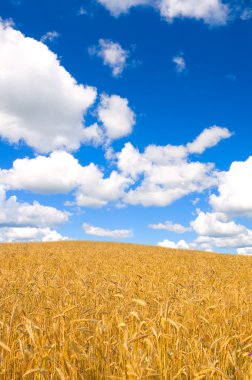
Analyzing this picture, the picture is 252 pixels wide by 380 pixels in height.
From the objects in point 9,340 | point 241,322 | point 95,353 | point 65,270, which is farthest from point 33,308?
point 65,270

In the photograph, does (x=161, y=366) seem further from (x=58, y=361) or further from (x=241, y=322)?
(x=241, y=322)

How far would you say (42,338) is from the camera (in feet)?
9.64

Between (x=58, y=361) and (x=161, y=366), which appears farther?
(x=58, y=361)

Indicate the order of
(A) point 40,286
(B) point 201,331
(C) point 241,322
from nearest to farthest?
(B) point 201,331 → (C) point 241,322 → (A) point 40,286

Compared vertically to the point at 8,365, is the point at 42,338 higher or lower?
higher

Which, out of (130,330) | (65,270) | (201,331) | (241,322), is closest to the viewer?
(130,330)

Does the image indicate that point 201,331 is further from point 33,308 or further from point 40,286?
point 40,286

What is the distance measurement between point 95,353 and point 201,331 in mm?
1499

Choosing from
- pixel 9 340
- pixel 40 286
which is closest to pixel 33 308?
pixel 40 286

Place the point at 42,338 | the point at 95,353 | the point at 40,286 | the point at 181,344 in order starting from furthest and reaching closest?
1. the point at 40,286
2. the point at 181,344
3. the point at 95,353
4. the point at 42,338

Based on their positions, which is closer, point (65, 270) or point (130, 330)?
point (130, 330)

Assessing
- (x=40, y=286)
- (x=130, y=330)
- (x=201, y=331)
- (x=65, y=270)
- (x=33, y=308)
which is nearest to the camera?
(x=130, y=330)

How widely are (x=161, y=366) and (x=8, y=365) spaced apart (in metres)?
1.19

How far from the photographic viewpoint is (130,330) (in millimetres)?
3908
